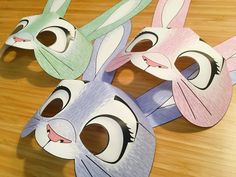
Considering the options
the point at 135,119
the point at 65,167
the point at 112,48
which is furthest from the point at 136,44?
the point at 65,167

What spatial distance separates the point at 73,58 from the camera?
Result: 795mm

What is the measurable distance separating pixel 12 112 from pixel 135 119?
0.33m

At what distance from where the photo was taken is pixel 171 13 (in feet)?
2.72

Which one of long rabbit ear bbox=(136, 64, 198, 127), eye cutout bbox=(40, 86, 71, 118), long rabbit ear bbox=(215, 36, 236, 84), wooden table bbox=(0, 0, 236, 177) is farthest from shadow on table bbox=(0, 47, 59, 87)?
long rabbit ear bbox=(215, 36, 236, 84)

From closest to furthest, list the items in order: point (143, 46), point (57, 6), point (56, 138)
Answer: point (56, 138) < point (143, 46) < point (57, 6)

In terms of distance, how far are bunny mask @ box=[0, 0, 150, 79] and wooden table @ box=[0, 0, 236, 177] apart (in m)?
0.04

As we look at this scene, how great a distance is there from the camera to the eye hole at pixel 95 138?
0.63 meters

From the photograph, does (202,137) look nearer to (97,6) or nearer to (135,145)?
(135,145)

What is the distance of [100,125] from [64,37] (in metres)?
0.32

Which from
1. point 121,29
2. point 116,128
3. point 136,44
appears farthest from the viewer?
point 121,29

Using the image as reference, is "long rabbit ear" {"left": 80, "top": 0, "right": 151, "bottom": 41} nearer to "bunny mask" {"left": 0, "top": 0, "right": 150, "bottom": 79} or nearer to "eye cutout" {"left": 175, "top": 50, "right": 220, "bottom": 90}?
"bunny mask" {"left": 0, "top": 0, "right": 150, "bottom": 79}

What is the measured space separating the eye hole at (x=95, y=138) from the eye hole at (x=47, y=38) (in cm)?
32

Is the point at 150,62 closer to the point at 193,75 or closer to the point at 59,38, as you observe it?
the point at 193,75

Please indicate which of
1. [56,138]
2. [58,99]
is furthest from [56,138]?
[58,99]
